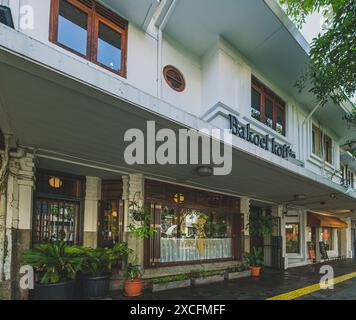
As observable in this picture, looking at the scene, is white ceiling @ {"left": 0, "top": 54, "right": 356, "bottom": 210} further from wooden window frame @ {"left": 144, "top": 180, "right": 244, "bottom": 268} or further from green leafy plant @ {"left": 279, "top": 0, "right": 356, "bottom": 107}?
green leafy plant @ {"left": 279, "top": 0, "right": 356, "bottom": 107}

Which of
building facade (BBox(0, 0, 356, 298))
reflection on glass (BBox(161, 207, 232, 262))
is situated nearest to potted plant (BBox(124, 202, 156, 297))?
building facade (BBox(0, 0, 356, 298))

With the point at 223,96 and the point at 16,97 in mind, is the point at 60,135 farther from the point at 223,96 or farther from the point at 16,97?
the point at 223,96

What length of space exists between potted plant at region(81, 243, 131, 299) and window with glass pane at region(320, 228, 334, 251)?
1442cm

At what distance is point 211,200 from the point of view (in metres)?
10.6

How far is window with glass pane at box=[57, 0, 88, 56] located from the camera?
21.0ft

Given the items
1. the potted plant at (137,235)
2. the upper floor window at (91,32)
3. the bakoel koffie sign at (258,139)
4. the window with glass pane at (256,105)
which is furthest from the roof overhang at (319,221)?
the upper floor window at (91,32)

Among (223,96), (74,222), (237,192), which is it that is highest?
(223,96)

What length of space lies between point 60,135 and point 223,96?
4.55 metres

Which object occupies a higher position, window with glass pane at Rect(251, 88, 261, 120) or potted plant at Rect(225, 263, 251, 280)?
window with glass pane at Rect(251, 88, 261, 120)

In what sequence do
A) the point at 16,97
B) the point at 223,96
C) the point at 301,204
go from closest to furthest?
1. the point at 16,97
2. the point at 223,96
3. the point at 301,204

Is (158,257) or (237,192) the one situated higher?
(237,192)

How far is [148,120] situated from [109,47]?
300cm

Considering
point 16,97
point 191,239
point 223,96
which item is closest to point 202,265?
point 191,239

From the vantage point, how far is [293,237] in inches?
611
